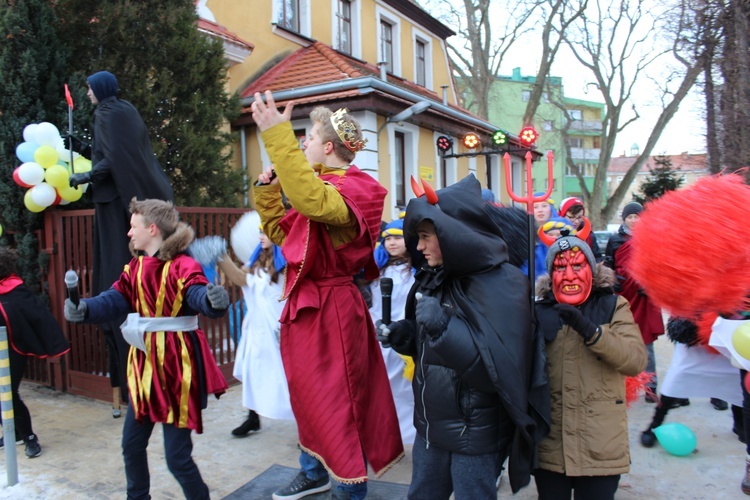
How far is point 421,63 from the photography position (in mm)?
18516

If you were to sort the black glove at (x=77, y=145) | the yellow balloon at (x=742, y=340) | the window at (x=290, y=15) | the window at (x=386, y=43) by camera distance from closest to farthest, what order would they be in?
the yellow balloon at (x=742, y=340), the black glove at (x=77, y=145), the window at (x=290, y=15), the window at (x=386, y=43)

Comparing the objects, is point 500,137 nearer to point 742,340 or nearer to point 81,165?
point 81,165

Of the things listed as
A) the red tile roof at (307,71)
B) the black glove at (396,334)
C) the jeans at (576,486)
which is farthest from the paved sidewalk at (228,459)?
the red tile roof at (307,71)

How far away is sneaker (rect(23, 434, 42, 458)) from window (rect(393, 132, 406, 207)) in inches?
392

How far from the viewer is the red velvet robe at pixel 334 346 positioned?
2.85m

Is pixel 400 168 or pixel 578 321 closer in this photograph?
pixel 578 321

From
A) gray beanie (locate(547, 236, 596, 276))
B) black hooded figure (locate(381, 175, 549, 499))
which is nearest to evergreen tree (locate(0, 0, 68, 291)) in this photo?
black hooded figure (locate(381, 175, 549, 499))

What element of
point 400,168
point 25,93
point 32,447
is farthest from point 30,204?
point 400,168

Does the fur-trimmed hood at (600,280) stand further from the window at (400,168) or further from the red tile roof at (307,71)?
the window at (400,168)

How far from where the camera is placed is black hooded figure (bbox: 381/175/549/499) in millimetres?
2170

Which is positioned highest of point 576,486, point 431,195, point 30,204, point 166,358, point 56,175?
point 56,175

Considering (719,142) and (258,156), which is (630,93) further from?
(719,142)

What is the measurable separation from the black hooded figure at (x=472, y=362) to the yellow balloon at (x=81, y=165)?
425cm

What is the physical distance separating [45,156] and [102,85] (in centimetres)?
118
